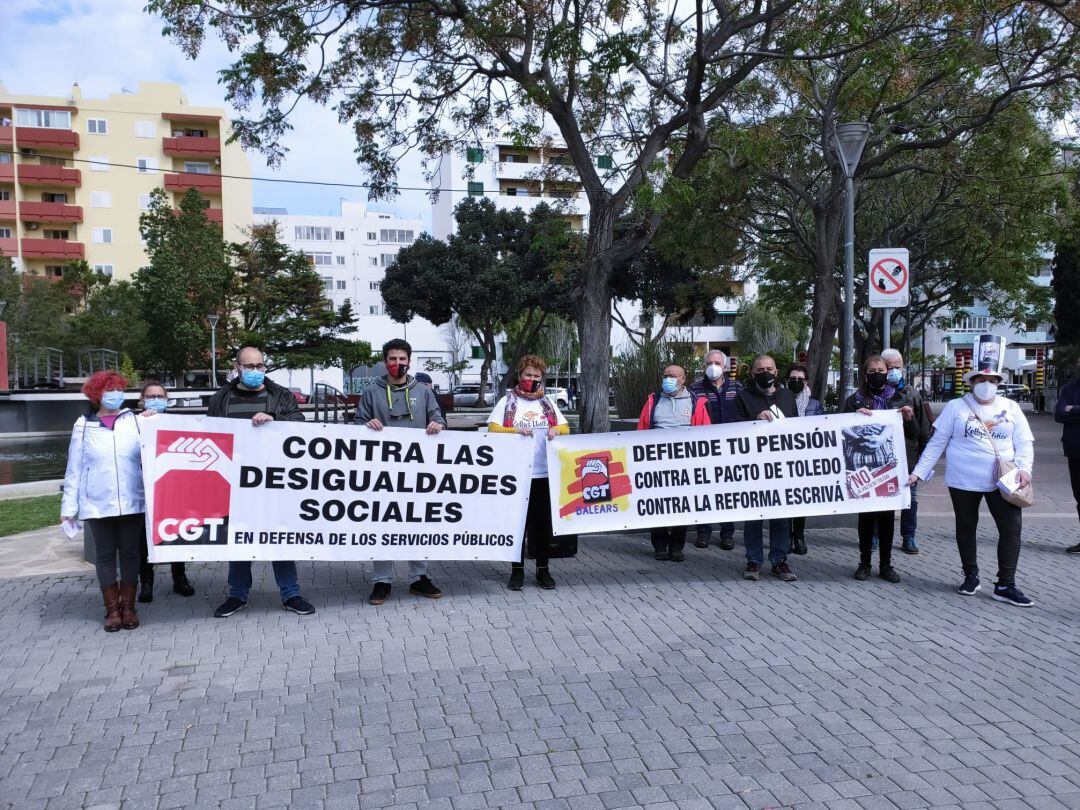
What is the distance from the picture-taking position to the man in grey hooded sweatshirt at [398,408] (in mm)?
6773

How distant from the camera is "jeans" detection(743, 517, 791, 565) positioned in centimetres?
744

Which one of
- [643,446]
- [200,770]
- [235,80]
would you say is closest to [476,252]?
[235,80]

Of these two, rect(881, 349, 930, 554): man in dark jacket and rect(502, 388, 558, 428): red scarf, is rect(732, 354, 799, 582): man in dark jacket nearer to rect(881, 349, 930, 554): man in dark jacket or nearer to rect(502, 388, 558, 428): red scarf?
rect(881, 349, 930, 554): man in dark jacket

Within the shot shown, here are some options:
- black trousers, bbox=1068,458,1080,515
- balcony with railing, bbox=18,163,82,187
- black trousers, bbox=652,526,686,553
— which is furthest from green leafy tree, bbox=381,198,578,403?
balcony with railing, bbox=18,163,82,187

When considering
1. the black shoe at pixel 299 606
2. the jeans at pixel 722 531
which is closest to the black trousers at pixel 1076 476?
the jeans at pixel 722 531

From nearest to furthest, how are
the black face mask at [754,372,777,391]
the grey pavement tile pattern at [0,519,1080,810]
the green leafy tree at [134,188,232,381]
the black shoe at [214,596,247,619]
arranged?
the grey pavement tile pattern at [0,519,1080,810] → the black shoe at [214,596,247,619] → the black face mask at [754,372,777,391] → the green leafy tree at [134,188,232,381]

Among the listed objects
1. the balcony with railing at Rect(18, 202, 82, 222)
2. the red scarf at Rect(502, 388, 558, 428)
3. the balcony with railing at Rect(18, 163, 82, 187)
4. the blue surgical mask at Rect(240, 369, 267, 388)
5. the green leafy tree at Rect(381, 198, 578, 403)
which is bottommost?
the red scarf at Rect(502, 388, 558, 428)

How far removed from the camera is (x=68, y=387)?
36812 mm

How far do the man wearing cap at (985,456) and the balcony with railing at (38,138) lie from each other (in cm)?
6724

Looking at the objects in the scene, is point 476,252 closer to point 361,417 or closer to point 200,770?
point 361,417

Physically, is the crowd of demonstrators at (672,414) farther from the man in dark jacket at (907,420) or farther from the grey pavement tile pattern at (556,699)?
the man in dark jacket at (907,420)

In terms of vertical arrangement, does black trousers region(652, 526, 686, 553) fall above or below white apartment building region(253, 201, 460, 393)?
below

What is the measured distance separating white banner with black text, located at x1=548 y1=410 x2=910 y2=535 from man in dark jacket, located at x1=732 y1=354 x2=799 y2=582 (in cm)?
16

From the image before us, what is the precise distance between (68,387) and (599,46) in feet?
110
